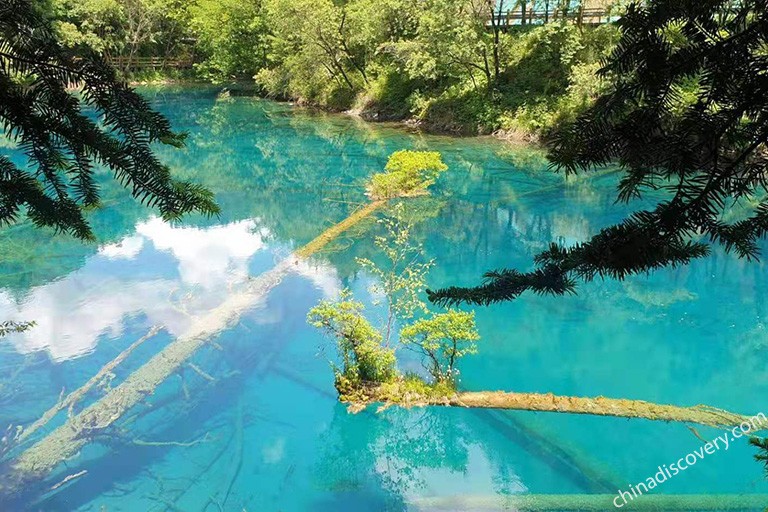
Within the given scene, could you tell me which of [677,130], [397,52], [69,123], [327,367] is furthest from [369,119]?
[677,130]

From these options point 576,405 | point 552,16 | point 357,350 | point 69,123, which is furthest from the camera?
point 552,16

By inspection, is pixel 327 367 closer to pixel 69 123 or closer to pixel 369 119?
pixel 69 123

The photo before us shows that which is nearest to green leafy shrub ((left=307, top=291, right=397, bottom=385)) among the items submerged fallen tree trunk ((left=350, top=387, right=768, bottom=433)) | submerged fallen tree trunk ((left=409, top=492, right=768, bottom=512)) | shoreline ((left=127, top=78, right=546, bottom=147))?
submerged fallen tree trunk ((left=350, top=387, right=768, bottom=433))

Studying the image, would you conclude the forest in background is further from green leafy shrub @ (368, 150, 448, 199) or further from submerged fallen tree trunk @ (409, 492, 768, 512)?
submerged fallen tree trunk @ (409, 492, 768, 512)

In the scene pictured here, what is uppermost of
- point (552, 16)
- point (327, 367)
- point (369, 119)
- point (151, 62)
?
point (552, 16)

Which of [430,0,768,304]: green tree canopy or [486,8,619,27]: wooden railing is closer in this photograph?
[430,0,768,304]: green tree canopy

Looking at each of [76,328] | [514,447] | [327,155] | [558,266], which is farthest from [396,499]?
[327,155]

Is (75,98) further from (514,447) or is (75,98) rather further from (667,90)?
(514,447)
